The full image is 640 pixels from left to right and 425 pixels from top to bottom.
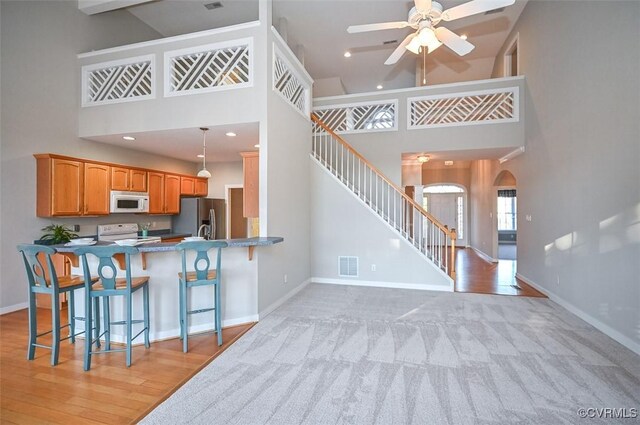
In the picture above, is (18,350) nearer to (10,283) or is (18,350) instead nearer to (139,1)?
(10,283)

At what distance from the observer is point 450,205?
10859 mm

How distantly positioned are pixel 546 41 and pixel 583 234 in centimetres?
313

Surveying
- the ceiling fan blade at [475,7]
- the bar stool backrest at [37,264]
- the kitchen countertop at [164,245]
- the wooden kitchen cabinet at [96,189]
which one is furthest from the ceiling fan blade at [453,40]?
the wooden kitchen cabinet at [96,189]

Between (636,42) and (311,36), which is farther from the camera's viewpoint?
(311,36)

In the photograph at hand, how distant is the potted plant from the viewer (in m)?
4.01

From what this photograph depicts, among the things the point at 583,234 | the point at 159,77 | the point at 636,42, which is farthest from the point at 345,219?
the point at 636,42

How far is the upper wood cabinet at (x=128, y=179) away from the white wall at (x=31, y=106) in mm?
447

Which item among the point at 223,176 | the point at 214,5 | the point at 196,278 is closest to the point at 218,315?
the point at 196,278

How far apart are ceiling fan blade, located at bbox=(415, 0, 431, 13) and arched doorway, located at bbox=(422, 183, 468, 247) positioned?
26.2ft

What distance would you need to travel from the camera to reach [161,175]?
5.87 m

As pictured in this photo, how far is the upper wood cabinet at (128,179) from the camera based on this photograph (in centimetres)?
490

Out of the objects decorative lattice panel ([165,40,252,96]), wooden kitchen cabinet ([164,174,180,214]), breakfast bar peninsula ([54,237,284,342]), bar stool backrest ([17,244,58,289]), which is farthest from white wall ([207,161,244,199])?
bar stool backrest ([17,244,58,289])

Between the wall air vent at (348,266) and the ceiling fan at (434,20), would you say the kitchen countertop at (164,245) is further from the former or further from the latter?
the ceiling fan at (434,20)
